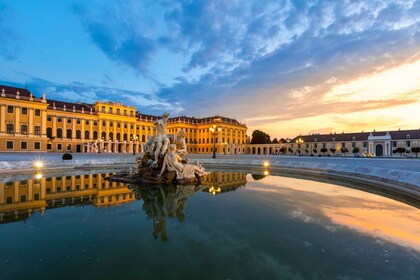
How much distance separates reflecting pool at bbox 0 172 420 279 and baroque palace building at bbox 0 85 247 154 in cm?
2544

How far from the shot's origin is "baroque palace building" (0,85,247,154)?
1925 inches

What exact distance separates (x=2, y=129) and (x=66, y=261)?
58.9 meters

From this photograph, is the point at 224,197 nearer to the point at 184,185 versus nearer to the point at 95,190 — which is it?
the point at 184,185

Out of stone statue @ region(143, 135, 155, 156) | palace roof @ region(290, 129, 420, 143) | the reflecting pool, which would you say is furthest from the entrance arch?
stone statue @ region(143, 135, 155, 156)

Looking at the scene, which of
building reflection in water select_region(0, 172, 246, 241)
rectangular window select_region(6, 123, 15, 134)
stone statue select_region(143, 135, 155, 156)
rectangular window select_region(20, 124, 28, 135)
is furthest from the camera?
rectangular window select_region(20, 124, 28, 135)

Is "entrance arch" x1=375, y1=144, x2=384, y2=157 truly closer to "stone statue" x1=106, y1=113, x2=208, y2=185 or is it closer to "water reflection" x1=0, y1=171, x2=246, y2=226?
"stone statue" x1=106, y1=113, x2=208, y2=185

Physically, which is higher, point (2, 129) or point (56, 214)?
point (2, 129)

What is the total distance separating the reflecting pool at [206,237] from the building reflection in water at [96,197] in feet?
0.17

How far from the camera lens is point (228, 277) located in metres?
3.65

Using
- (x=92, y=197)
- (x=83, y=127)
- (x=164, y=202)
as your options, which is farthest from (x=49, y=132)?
(x=164, y=202)

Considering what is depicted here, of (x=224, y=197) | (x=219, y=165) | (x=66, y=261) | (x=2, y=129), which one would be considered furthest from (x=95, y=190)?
(x=2, y=129)

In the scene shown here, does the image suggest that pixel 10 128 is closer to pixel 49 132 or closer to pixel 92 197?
pixel 49 132

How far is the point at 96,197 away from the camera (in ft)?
29.8

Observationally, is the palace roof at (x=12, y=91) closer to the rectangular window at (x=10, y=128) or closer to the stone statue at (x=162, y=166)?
the rectangular window at (x=10, y=128)
